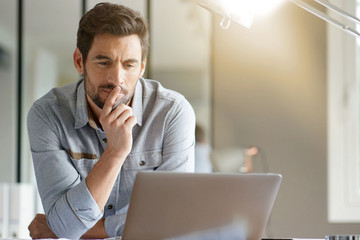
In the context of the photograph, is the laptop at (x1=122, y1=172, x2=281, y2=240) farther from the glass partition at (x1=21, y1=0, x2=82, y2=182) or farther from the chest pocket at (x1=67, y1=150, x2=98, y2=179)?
the glass partition at (x1=21, y1=0, x2=82, y2=182)

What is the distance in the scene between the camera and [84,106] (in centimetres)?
192

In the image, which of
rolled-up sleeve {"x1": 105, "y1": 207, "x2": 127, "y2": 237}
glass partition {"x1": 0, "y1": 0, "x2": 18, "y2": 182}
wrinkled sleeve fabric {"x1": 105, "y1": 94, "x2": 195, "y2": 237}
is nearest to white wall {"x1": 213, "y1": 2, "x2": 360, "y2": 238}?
glass partition {"x1": 0, "y1": 0, "x2": 18, "y2": 182}

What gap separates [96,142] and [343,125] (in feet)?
8.62

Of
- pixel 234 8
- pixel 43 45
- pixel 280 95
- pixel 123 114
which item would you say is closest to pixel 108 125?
pixel 123 114

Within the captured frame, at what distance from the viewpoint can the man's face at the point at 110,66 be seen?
1.86 m

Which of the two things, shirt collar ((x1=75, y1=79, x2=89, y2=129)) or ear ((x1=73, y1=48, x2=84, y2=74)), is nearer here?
shirt collar ((x1=75, y1=79, x2=89, y2=129))

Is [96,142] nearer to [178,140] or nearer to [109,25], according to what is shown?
[178,140]

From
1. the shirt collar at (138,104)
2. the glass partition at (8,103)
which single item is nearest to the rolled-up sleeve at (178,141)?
the shirt collar at (138,104)

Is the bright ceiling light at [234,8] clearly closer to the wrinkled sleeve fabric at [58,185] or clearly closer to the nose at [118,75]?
the nose at [118,75]

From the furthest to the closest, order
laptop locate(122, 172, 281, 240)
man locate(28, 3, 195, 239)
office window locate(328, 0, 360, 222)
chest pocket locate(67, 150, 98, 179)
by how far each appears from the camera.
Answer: office window locate(328, 0, 360, 222) → chest pocket locate(67, 150, 98, 179) → man locate(28, 3, 195, 239) → laptop locate(122, 172, 281, 240)

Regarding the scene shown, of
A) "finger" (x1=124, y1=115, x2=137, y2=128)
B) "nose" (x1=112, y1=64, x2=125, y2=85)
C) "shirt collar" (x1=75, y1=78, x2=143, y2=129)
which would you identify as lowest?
"finger" (x1=124, y1=115, x2=137, y2=128)

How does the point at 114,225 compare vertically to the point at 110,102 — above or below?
below

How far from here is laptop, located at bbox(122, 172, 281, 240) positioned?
117cm

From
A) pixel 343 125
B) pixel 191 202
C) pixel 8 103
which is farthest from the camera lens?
pixel 8 103
